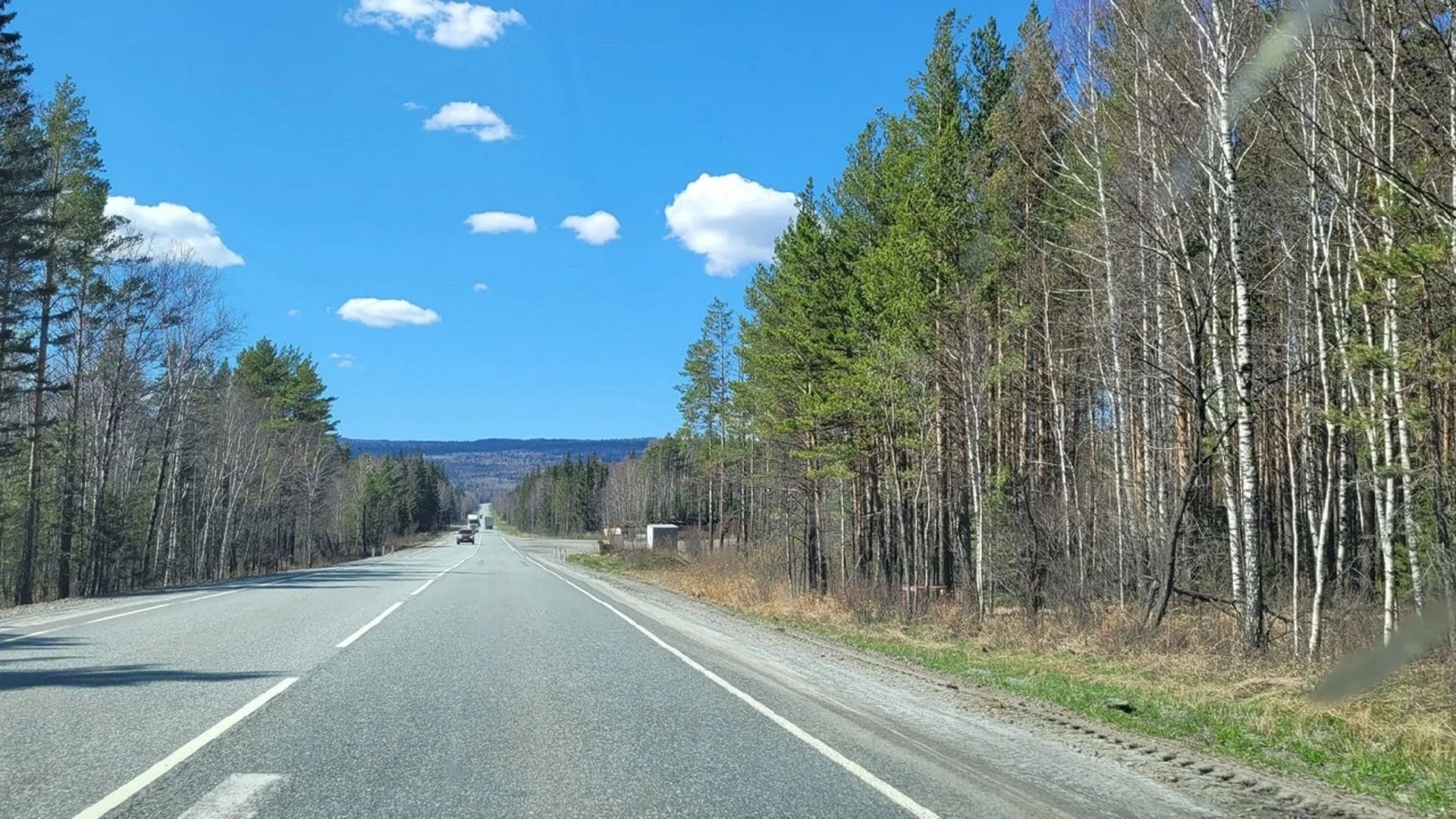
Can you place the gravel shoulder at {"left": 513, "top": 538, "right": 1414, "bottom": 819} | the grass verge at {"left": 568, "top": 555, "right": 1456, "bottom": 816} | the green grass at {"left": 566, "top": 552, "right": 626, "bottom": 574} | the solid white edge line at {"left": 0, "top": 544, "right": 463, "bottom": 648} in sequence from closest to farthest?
the gravel shoulder at {"left": 513, "top": 538, "right": 1414, "bottom": 819} < the grass verge at {"left": 568, "top": 555, "right": 1456, "bottom": 816} < the solid white edge line at {"left": 0, "top": 544, "right": 463, "bottom": 648} < the green grass at {"left": 566, "top": 552, "right": 626, "bottom": 574}

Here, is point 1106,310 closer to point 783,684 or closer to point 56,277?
point 783,684

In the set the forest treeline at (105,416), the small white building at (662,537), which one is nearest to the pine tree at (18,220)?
the forest treeline at (105,416)

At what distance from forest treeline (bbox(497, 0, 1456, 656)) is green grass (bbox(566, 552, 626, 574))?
22.8m

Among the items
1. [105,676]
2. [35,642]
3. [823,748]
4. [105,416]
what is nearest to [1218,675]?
[823,748]

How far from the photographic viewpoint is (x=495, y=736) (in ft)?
25.4

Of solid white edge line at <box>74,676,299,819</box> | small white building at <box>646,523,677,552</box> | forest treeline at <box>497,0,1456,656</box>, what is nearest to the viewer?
solid white edge line at <box>74,676,299,819</box>

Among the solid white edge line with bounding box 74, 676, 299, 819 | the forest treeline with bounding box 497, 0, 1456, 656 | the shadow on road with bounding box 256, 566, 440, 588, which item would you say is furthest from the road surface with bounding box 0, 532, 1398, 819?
the shadow on road with bounding box 256, 566, 440, 588

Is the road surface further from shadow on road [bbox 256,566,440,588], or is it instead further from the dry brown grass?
shadow on road [bbox 256,566,440,588]

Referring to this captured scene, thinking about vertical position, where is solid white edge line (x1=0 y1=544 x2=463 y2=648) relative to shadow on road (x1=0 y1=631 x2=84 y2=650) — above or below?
below

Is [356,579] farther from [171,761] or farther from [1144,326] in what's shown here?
[171,761]

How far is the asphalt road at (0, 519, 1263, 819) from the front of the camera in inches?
232

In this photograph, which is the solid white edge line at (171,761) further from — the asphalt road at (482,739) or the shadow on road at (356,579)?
the shadow on road at (356,579)

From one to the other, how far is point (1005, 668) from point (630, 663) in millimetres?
5315

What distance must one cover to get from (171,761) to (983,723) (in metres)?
6.63
